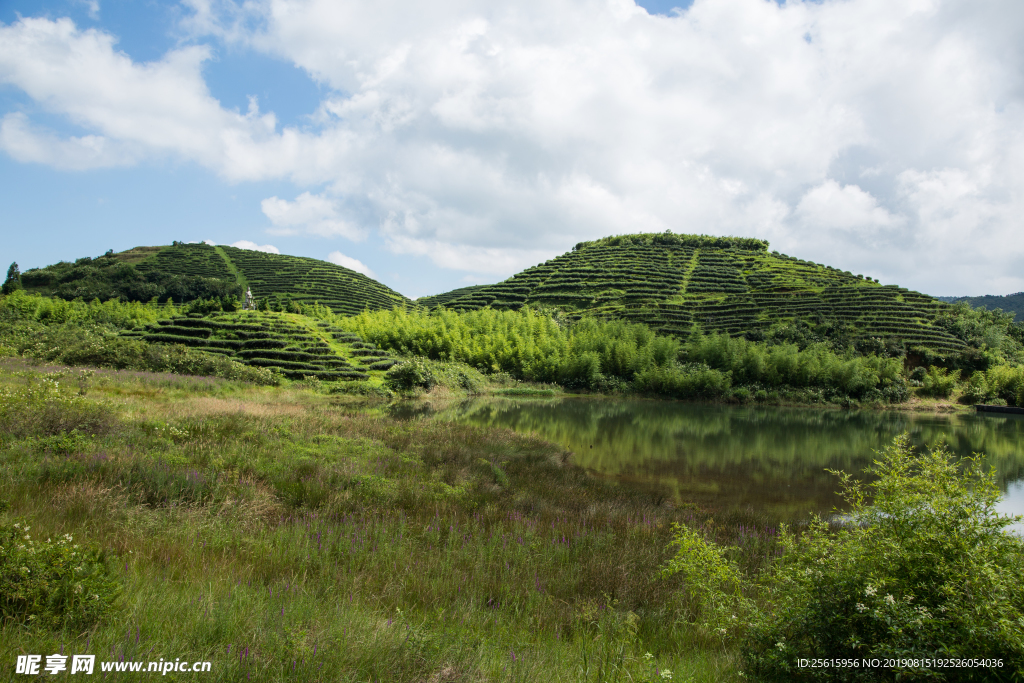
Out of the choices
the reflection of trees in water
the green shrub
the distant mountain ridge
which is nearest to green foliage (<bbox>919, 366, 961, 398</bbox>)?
the reflection of trees in water

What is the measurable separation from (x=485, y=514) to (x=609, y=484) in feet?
20.7

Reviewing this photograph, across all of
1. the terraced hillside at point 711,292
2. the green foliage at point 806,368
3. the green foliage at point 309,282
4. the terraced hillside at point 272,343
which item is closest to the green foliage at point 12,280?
the green foliage at point 309,282

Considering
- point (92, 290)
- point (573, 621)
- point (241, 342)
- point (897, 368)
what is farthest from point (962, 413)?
point (92, 290)

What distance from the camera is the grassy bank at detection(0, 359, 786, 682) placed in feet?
8.34

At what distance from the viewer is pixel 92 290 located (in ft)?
259

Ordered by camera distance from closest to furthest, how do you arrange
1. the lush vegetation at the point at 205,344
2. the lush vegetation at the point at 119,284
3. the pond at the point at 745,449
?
the pond at the point at 745,449, the lush vegetation at the point at 205,344, the lush vegetation at the point at 119,284

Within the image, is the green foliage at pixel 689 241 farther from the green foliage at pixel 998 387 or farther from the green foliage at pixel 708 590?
the green foliage at pixel 708 590

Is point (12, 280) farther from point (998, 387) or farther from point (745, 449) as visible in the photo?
point (998, 387)

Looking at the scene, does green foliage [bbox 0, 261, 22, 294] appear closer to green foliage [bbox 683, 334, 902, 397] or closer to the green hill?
the green hill

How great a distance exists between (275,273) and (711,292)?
291 feet

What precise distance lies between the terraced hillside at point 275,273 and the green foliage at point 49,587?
95133 millimetres

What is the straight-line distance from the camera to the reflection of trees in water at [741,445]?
14133 mm

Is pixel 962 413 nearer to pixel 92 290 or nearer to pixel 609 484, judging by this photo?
pixel 609 484

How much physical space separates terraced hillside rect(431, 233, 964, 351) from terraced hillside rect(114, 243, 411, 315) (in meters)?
28.6
